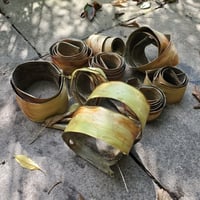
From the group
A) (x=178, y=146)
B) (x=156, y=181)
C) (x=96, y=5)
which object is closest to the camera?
(x=156, y=181)

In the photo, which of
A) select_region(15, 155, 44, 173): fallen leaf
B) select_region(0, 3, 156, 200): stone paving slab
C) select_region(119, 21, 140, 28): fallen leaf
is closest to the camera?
select_region(0, 3, 156, 200): stone paving slab

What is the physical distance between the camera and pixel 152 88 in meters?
2.47

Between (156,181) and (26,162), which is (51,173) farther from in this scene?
(156,181)

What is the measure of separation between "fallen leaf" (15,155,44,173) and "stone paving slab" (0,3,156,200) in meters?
0.02

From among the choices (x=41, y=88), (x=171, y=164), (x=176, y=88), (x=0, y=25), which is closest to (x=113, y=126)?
(x=171, y=164)

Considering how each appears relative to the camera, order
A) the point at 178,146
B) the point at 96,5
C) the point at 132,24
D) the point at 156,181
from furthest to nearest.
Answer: the point at 96,5
the point at 132,24
the point at 178,146
the point at 156,181

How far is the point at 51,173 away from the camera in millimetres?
2180

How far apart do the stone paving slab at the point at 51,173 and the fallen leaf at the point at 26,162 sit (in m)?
0.02

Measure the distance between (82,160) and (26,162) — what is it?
1.12ft

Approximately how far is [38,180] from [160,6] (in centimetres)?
214

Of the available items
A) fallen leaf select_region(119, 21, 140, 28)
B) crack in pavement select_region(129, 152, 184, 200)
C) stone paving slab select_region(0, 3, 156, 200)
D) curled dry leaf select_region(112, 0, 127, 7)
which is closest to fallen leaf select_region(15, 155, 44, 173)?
stone paving slab select_region(0, 3, 156, 200)

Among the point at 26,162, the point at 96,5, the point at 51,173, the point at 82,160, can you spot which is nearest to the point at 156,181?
the point at 82,160

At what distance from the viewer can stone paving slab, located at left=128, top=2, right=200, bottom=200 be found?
217 centimetres

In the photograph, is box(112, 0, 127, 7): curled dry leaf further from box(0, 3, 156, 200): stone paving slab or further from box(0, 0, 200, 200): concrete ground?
box(0, 3, 156, 200): stone paving slab
